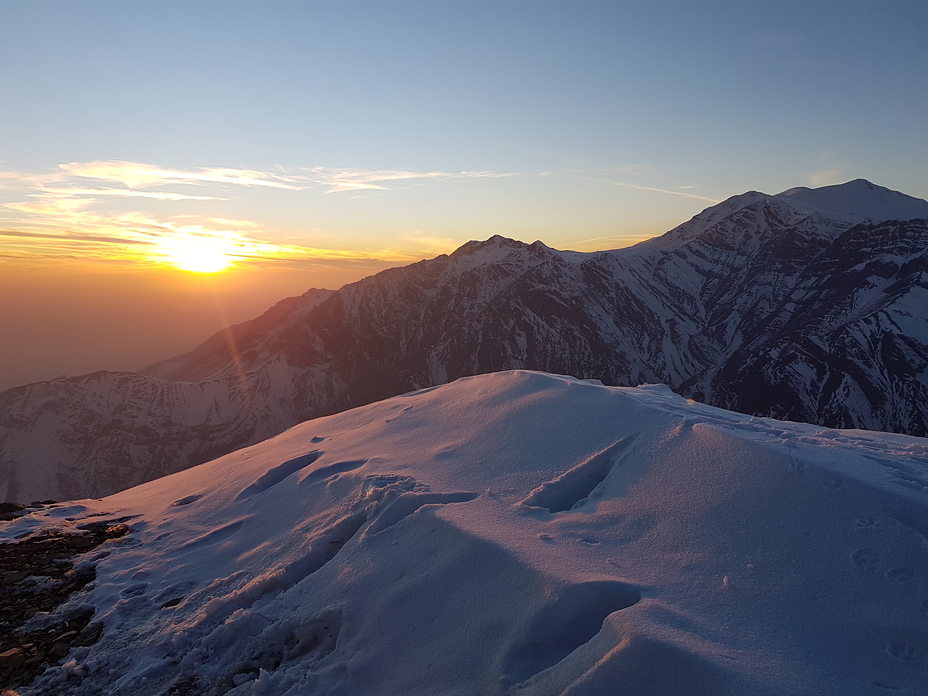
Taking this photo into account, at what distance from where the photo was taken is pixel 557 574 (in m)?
6.54

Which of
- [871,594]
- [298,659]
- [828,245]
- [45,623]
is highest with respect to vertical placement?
[828,245]

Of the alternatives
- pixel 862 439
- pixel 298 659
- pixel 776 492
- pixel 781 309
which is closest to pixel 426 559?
pixel 298 659

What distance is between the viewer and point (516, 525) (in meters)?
8.22

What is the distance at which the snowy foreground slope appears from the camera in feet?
17.8

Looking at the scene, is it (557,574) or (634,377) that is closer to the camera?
(557,574)

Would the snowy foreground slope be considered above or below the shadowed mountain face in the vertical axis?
above

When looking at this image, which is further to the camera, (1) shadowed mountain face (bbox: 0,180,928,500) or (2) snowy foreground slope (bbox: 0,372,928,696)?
(1) shadowed mountain face (bbox: 0,180,928,500)

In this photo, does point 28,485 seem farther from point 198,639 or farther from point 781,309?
point 781,309

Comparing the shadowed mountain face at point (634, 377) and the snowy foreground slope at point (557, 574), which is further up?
the snowy foreground slope at point (557, 574)

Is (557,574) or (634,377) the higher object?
(557,574)

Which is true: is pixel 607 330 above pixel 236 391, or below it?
above

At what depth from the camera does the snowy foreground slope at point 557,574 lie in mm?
5438

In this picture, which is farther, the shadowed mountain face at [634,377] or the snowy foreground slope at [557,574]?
the shadowed mountain face at [634,377]

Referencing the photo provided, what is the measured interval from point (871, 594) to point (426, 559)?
19.0ft
